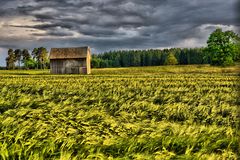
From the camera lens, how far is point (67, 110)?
24.2 feet

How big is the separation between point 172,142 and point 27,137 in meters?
2.45

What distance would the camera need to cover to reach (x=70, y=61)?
70.8 m

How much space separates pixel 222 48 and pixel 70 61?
3600 cm

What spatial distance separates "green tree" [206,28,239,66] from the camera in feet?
247

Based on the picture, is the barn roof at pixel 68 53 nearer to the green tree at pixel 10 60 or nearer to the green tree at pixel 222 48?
the green tree at pixel 222 48

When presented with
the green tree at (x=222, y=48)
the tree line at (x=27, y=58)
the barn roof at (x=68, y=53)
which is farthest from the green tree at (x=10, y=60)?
the green tree at (x=222, y=48)

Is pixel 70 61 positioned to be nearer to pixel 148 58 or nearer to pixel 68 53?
pixel 68 53

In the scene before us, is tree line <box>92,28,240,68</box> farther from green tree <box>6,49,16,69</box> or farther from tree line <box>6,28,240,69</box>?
Answer: green tree <box>6,49,16,69</box>

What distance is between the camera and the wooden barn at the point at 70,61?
2751 inches

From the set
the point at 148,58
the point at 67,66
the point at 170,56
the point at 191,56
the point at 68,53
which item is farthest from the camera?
the point at 148,58

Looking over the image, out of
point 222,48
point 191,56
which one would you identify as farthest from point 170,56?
point 222,48

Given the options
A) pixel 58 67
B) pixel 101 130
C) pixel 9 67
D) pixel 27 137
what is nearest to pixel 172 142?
pixel 101 130

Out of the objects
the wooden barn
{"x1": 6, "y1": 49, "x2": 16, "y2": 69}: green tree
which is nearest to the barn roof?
the wooden barn

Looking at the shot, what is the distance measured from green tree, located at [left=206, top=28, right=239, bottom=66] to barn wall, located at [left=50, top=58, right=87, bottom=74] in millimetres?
31068
